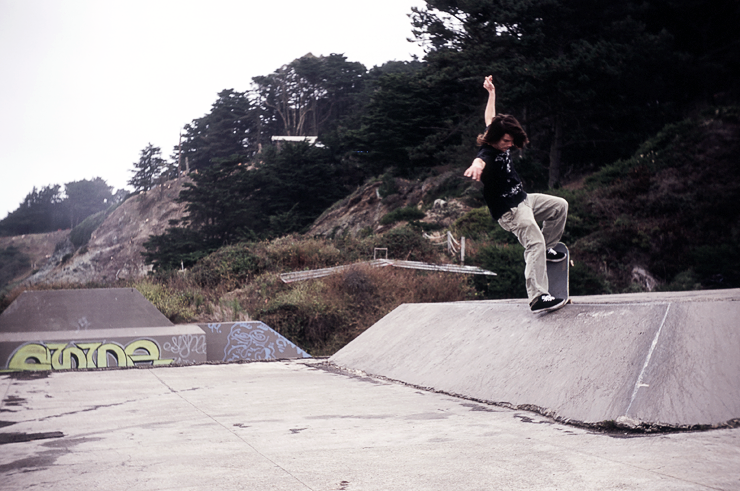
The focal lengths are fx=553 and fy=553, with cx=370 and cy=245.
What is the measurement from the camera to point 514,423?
375cm

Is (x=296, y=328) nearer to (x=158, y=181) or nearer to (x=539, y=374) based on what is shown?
(x=539, y=374)

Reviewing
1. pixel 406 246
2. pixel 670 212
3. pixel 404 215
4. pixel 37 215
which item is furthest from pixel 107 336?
pixel 37 215

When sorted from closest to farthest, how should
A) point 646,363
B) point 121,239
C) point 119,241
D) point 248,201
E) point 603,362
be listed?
point 646,363, point 603,362, point 248,201, point 119,241, point 121,239

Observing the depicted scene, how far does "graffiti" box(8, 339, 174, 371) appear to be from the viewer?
882 cm

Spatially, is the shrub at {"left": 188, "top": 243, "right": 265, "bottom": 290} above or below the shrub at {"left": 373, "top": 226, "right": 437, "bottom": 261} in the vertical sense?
below

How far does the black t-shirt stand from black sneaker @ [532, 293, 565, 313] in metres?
0.86

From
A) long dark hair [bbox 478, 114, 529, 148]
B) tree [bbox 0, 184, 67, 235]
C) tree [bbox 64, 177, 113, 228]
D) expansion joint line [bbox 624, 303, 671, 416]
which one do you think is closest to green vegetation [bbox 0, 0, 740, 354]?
long dark hair [bbox 478, 114, 529, 148]

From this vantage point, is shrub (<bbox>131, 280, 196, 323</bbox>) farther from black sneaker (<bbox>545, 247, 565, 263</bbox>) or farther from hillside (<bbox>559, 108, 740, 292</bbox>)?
hillside (<bbox>559, 108, 740, 292</bbox>)

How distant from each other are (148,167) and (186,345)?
2340 inches

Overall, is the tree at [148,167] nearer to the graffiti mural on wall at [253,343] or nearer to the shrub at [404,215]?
the shrub at [404,215]

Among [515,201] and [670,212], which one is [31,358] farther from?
[670,212]

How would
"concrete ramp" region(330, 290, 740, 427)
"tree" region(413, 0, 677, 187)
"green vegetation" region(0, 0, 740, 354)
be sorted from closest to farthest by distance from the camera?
1. "concrete ramp" region(330, 290, 740, 427)
2. "green vegetation" region(0, 0, 740, 354)
3. "tree" region(413, 0, 677, 187)

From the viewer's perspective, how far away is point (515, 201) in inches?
197

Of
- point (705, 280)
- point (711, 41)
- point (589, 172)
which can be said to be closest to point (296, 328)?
point (705, 280)
